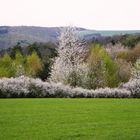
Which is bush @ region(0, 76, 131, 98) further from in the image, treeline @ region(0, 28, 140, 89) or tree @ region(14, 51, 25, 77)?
tree @ region(14, 51, 25, 77)

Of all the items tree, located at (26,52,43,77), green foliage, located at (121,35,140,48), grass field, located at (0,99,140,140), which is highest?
grass field, located at (0,99,140,140)

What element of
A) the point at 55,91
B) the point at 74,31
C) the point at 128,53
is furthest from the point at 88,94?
the point at 128,53

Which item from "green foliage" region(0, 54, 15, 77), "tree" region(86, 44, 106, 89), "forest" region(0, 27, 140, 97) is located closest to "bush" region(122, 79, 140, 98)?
"forest" region(0, 27, 140, 97)

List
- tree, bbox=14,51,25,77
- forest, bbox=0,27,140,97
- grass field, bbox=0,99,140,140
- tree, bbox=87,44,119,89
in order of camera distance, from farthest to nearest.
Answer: tree, bbox=14,51,25,77, tree, bbox=87,44,119,89, forest, bbox=0,27,140,97, grass field, bbox=0,99,140,140

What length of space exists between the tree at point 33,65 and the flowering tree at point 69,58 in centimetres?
1760

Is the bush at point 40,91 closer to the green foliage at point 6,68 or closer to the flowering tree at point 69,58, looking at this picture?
the flowering tree at point 69,58

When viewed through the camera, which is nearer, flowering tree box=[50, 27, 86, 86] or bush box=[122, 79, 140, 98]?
bush box=[122, 79, 140, 98]

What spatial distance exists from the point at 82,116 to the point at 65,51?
37.8 meters

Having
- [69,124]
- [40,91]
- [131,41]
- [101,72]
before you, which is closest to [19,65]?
[101,72]

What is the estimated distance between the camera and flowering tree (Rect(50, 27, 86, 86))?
170ft

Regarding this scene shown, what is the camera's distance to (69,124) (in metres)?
14.3

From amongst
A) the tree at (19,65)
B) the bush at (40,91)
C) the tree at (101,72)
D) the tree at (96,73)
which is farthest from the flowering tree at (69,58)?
the bush at (40,91)

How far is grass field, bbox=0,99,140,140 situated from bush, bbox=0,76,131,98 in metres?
9.10

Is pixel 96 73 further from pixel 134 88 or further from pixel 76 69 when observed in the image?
pixel 134 88
